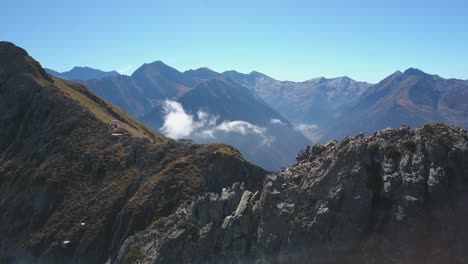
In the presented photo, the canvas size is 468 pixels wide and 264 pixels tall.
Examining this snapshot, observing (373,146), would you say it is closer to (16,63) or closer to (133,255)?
(133,255)

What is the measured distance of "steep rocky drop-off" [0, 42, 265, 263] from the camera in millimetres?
93688

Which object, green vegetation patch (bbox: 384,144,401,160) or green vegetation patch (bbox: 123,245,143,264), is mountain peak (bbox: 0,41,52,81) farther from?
green vegetation patch (bbox: 384,144,401,160)

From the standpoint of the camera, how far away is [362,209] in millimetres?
42656

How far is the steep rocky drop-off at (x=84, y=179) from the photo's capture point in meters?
93.7

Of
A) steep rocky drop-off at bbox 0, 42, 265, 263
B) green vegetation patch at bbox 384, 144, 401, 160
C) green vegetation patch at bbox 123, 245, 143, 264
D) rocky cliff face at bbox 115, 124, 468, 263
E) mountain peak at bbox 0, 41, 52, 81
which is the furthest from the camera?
mountain peak at bbox 0, 41, 52, 81

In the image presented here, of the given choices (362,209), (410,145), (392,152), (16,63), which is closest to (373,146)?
(392,152)

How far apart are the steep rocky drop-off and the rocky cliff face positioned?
3107cm

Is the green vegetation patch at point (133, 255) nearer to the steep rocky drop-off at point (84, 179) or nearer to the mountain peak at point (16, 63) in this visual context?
the steep rocky drop-off at point (84, 179)

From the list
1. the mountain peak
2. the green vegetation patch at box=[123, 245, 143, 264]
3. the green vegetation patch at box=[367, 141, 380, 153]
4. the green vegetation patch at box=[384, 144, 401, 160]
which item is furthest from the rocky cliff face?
the mountain peak

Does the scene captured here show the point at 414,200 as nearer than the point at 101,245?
Yes

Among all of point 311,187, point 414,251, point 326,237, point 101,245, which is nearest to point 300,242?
point 326,237

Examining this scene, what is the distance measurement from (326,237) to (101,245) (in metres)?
65.6

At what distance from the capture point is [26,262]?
313 feet

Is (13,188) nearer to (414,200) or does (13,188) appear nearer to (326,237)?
(326,237)
